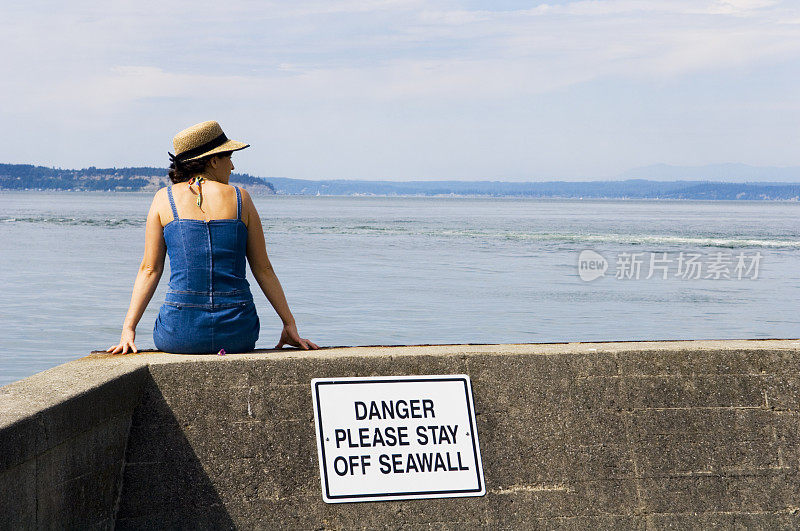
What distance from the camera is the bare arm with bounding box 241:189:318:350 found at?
4.70 metres

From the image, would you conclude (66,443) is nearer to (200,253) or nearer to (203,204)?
(200,253)

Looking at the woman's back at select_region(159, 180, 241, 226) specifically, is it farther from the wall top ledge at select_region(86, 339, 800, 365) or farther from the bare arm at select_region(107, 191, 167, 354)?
the wall top ledge at select_region(86, 339, 800, 365)

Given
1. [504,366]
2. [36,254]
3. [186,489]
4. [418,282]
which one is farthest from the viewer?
[36,254]

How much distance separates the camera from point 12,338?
17.5 meters

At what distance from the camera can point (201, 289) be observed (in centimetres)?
451

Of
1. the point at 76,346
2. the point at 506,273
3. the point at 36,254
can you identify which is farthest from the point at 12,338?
the point at 36,254

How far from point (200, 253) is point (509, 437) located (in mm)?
1665

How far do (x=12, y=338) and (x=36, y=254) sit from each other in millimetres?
22904

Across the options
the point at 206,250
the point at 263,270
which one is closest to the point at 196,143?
the point at 206,250

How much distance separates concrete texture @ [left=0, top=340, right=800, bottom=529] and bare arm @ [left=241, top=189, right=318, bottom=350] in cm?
31

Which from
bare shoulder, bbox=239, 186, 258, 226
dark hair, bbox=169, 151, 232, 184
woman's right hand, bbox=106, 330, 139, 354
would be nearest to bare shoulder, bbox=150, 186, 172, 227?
dark hair, bbox=169, 151, 232, 184

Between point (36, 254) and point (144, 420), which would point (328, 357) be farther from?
point (36, 254)

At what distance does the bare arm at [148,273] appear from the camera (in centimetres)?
462

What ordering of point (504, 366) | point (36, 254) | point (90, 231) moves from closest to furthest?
point (504, 366), point (36, 254), point (90, 231)
